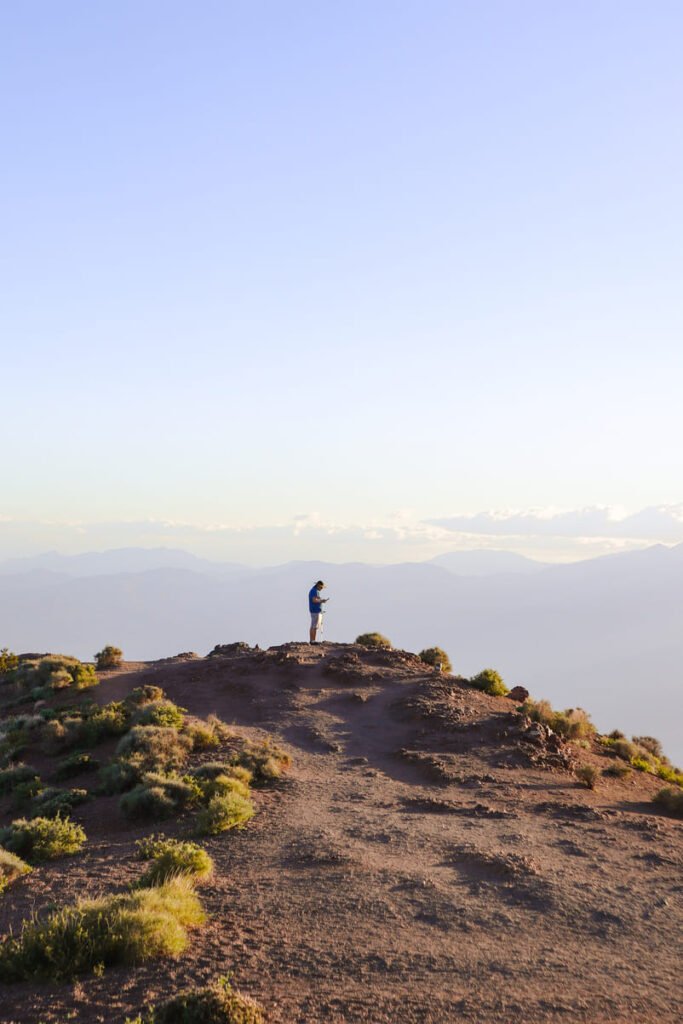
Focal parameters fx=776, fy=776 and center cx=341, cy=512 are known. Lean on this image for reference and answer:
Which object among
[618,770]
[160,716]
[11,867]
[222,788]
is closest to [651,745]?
[618,770]

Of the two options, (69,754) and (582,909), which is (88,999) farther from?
(69,754)

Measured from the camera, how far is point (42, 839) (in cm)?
1292

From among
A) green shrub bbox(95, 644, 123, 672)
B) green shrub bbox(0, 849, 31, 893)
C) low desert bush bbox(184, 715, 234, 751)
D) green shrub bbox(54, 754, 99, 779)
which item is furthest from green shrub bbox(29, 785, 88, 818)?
green shrub bbox(95, 644, 123, 672)

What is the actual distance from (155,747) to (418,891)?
9.45 meters

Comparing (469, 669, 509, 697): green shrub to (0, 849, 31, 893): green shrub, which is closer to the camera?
(0, 849, 31, 893): green shrub

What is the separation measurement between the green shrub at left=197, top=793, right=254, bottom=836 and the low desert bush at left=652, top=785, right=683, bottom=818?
9.52 m

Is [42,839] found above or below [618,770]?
above

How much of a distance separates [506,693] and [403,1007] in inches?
807

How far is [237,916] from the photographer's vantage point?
370 inches

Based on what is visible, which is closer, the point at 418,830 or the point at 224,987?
the point at 224,987

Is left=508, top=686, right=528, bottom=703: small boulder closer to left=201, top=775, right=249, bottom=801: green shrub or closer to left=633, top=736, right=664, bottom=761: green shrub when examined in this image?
left=633, top=736, right=664, bottom=761: green shrub

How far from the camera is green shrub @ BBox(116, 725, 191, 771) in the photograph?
17.4m

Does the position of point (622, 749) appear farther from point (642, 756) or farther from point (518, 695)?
point (518, 695)

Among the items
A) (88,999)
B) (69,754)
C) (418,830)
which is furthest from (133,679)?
(88,999)
